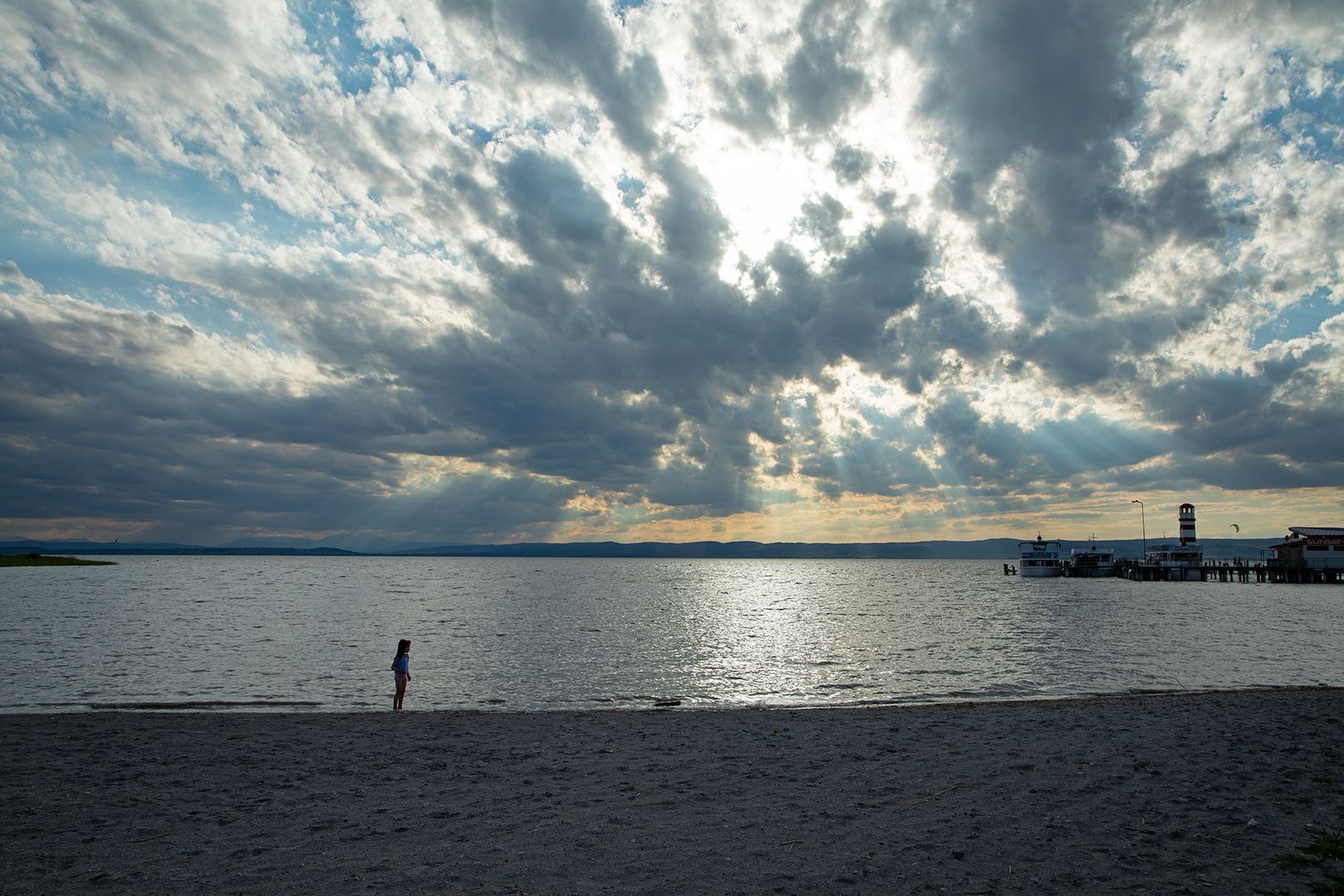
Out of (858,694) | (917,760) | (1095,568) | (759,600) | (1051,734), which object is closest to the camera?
(917,760)

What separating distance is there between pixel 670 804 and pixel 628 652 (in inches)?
1043

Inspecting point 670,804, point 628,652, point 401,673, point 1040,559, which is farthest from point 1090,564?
point 670,804

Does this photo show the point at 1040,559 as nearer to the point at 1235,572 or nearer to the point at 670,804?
the point at 1235,572

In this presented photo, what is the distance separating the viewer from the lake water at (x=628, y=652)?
23859mm

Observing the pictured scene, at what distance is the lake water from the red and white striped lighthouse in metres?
60.3

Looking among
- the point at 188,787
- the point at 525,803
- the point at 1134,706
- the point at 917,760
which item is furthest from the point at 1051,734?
the point at 188,787

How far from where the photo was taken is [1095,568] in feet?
494

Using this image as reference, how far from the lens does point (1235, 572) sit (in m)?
131

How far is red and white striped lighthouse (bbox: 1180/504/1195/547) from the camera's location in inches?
5069

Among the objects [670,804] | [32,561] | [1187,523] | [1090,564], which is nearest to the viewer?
[670,804]

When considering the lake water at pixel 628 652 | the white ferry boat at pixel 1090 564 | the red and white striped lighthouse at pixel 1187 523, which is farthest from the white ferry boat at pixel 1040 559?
the lake water at pixel 628 652

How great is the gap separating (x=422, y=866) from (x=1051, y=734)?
1319cm

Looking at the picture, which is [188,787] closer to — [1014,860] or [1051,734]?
[1014,860]

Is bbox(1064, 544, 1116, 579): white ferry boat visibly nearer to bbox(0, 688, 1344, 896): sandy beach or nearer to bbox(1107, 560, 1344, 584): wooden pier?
bbox(1107, 560, 1344, 584): wooden pier
